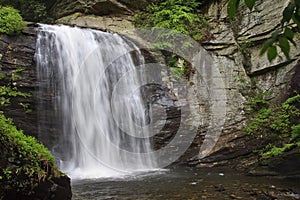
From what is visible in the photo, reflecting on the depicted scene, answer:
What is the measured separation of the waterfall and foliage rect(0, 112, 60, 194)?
3038 mm

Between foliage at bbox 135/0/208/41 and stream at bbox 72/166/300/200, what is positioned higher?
foliage at bbox 135/0/208/41

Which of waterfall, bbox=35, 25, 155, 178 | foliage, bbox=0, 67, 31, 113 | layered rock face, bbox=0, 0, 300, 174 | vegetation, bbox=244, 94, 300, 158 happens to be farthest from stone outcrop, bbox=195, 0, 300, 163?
foliage, bbox=0, 67, 31, 113

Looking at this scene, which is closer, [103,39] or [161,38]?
[103,39]

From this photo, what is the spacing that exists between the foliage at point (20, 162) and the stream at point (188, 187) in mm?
1413

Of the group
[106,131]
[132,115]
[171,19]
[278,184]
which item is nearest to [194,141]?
[132,115]

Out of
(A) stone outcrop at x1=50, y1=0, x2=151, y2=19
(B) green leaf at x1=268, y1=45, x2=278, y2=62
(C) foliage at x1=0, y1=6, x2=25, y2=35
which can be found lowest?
(B) green leaf at x1=268, y1=45, x2=278, y2=62

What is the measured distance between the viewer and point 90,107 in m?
7.43

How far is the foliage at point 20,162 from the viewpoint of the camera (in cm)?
273

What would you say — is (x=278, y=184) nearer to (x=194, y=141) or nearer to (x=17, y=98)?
(x=194, y=141)

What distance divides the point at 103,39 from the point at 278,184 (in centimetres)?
645

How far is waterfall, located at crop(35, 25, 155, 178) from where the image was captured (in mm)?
6723

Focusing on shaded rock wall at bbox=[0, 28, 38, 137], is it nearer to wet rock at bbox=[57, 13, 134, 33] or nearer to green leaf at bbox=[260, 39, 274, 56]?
wet rock at bbox=[57, 13, 134, 33]

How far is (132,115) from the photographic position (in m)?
7.69

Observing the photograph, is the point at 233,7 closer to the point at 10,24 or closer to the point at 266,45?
the point at 266,45
